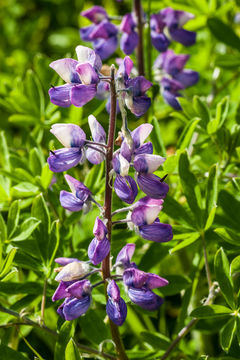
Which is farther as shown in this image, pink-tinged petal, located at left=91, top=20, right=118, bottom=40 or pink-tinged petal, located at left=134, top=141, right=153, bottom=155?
pink-tinged petal, located at left=91, top=20, right=118, bottom=40

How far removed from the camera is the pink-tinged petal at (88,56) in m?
1.51

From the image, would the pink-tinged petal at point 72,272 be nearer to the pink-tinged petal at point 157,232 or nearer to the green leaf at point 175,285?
the pink-tinged petal at point 157,232

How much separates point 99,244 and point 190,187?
56 centimetres

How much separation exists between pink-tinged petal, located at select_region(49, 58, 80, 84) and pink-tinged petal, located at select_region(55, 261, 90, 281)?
1.80 ft

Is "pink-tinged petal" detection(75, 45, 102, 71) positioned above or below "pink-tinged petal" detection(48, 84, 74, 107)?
above

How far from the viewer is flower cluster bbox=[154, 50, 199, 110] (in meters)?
2.48

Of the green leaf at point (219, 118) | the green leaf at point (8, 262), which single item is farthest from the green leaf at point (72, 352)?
the green leaf at point (219, 118)

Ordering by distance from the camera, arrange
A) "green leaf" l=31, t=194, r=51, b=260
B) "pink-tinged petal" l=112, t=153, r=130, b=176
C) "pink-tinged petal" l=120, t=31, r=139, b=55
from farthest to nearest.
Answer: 1. "pink-tinged petal" l=120, t=31, r=139, b=55
2. "green leaf" l=31, t=194, r=51, b=260
3. "pink-tinged petal" l=112, t=153, r=130, b=176

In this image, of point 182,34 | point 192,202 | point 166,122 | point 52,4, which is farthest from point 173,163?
point 52,4

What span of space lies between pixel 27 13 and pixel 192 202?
3246 millimetres

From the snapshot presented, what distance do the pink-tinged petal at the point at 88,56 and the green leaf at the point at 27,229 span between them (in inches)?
23.7

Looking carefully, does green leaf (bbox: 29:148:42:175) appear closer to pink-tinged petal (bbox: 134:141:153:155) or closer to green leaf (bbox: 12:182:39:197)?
green leaf (bbox: 12:182:39:197)

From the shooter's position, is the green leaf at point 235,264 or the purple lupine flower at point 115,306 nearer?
the purple lupine flower at point 115,306

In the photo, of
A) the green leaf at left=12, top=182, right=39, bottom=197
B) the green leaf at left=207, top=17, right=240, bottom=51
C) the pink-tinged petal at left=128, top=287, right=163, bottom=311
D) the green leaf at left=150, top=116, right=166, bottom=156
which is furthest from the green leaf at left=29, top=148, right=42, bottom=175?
the green leaf at left=207, top=17, right=240, bottom=51
